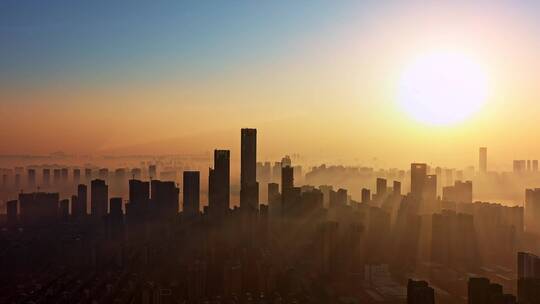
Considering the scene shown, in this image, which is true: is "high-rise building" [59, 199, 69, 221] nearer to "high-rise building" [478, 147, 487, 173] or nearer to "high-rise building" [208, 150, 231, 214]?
"high-rise building" [208, 150, 231, 214]

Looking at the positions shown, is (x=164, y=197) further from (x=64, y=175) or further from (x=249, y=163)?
(x=64, y=175)

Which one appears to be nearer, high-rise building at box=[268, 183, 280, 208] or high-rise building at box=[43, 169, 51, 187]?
high-rise building at box=[268, 183, 280, 208]

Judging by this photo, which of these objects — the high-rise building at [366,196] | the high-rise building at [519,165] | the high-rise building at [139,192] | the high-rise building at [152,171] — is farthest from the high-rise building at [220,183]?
the high-rise building at [519,165]

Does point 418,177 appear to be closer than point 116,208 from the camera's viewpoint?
No

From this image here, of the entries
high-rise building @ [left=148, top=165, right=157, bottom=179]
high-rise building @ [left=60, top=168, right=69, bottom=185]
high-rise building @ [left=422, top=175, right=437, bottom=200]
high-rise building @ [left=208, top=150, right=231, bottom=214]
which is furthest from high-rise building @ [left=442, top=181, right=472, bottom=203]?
high-rise building @ [left=60, top=168, right=69, bottom=185]

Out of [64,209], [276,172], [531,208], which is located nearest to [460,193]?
[531,208]

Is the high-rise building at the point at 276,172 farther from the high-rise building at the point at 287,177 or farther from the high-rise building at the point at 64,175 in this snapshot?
the high-rise building at the point at 64,175
